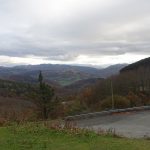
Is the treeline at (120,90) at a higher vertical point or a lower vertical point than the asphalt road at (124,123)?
higher

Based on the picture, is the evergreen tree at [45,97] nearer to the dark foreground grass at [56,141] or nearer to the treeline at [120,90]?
the treeline at [120,90]

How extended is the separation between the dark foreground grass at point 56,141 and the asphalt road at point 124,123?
7.47 feet

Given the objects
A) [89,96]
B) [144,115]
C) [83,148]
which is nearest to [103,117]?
[144,115]

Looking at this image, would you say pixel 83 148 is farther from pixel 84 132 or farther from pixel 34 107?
pixel 34 107

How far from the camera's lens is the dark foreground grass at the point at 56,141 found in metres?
8.71

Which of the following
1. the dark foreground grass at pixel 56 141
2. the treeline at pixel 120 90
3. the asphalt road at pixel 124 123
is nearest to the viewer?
the dark foreground grass at pixel 56 141

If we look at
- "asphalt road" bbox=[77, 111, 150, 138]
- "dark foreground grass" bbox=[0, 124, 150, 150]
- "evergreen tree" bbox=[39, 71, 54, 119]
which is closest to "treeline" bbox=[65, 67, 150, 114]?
"evergreen tree" bbox=[39, 71, 54, 119]

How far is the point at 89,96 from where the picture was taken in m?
30.4

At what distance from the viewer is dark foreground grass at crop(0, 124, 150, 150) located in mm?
8711

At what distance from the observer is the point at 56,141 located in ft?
31.3

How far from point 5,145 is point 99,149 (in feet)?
6.99

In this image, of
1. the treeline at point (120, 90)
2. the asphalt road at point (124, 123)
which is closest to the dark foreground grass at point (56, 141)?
the asphalt road at point (124, 123)

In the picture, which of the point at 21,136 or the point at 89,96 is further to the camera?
the point at 89,96

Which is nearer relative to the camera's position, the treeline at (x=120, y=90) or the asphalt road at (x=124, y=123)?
the asphalt road at (x=124, y=123)
